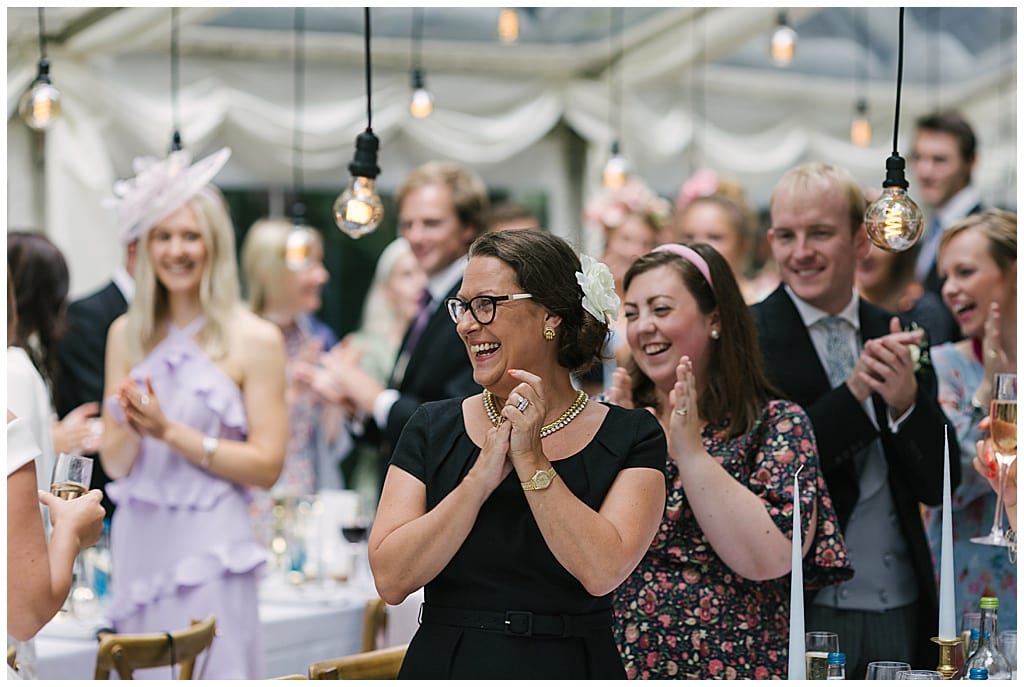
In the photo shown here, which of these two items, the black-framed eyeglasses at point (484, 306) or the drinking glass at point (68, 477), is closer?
the black-framed eyeglasses at point (484, 306)

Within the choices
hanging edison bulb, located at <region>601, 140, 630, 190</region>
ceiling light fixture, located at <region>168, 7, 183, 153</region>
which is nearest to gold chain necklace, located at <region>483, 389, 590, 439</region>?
ceiling light fixture, located at <region>168, 7, 183, 153</region>

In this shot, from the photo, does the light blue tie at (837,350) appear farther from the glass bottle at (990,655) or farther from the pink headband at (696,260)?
the glass bottle at (990,655)

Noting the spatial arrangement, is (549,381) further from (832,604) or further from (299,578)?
(299,578)

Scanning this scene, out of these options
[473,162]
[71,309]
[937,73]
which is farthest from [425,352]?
[937,73]

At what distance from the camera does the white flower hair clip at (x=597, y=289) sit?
247 cm

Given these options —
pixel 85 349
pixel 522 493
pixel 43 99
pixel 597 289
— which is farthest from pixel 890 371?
pixel 85 349

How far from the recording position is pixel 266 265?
6137mm

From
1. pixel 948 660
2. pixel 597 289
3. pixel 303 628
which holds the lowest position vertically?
pixel 303 628

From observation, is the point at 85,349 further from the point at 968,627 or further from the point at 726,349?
the point at 968,627

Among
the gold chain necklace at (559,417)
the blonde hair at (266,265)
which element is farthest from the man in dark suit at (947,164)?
the gold chain necklace at (559,417)

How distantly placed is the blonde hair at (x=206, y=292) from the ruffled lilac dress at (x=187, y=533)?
4cm

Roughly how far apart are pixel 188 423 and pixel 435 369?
2.78ft

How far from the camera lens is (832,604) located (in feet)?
11.0

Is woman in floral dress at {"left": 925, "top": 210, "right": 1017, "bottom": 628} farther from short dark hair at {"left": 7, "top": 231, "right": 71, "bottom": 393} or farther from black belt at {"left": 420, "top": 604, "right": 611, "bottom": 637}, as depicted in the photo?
short dark hair at {"left": 7, "top": 231, "right": 71, "bottom": 393}
